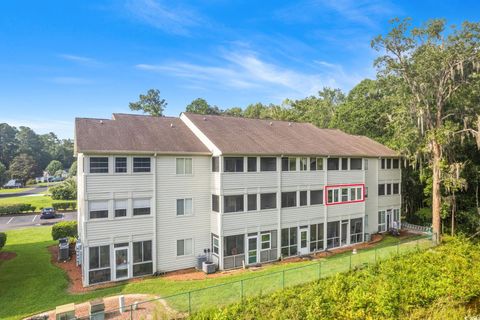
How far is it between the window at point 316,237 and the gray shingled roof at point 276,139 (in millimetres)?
5403

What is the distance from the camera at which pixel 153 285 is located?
14961 mm

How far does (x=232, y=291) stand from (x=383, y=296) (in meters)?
6.35

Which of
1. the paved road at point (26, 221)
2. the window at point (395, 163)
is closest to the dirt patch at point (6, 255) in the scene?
the paved road at point (26, 221)

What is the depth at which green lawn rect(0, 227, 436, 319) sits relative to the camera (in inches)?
485

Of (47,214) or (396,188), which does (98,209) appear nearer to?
(396,188)

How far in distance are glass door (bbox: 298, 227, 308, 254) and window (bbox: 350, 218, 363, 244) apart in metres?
4.69

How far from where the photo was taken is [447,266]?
15.6 meters

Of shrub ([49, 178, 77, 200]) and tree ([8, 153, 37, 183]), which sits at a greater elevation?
tree ([8, 153, 37, 183])

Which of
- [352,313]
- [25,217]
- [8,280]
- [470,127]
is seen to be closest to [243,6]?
[470,127]

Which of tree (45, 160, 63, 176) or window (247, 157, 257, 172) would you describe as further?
tree (45, 160, 63, 176)

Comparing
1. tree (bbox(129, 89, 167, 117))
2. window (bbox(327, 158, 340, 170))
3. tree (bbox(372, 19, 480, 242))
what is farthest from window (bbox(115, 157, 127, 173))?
tree (bbox(129, 89, 167, 117))

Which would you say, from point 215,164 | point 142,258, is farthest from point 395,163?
point 142,258

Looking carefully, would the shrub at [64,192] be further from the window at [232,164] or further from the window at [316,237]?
the window at [316,237]

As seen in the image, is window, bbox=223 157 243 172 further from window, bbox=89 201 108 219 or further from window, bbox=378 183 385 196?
window, bbox=378 183 385 196
